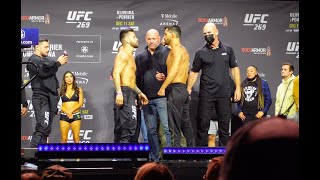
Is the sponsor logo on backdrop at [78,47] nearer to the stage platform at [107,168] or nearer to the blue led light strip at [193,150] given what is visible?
the blue led light strip at [193,150]

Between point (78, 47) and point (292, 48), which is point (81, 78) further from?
point (292, 48)

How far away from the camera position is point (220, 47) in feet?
36.9

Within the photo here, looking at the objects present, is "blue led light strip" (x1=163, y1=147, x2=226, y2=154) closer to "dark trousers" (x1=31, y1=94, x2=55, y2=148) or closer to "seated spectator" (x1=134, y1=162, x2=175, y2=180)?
"dark trousers" (x1=31, y1=94, x2=55, y2=148)

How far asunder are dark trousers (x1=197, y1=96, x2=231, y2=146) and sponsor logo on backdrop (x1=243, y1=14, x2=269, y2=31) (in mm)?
1753

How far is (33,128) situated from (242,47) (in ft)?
14.1

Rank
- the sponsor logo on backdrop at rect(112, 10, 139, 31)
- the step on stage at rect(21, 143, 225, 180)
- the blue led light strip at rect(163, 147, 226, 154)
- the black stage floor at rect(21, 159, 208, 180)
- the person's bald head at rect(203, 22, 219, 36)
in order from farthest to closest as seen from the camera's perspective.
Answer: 1. the sponsor logo on backdrop at rect(112, 10, 139, 31)
2. the person's bald head at rect(203, 22, 219, 36)
3. the blue led light strip at rect(163, 147, 226, 154)
4. the step on stage at rect(21, 143, 225, 180)
5. the black stage floor at rect(21, 159, 208, 180)

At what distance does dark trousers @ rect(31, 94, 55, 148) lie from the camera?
10.9m

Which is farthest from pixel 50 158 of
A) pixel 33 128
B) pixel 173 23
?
pixel 173 23

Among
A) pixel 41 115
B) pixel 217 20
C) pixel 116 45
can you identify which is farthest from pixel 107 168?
pixel 217 20

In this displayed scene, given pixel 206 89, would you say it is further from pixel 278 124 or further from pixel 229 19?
pixel 278 124

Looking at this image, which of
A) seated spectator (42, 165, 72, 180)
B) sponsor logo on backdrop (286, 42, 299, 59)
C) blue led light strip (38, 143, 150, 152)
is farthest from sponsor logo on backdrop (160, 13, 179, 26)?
seated spectator (42, 165, 72, 180)

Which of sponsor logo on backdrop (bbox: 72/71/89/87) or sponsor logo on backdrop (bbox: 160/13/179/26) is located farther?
sponsor logo on backdrop (bbox: 160/13/179/26)

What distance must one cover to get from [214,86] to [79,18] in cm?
296

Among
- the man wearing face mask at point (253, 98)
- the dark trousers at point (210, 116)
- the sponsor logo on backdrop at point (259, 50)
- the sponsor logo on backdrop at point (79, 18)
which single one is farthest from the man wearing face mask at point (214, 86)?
the sponsor logo on backdrop at point (79, 18)
